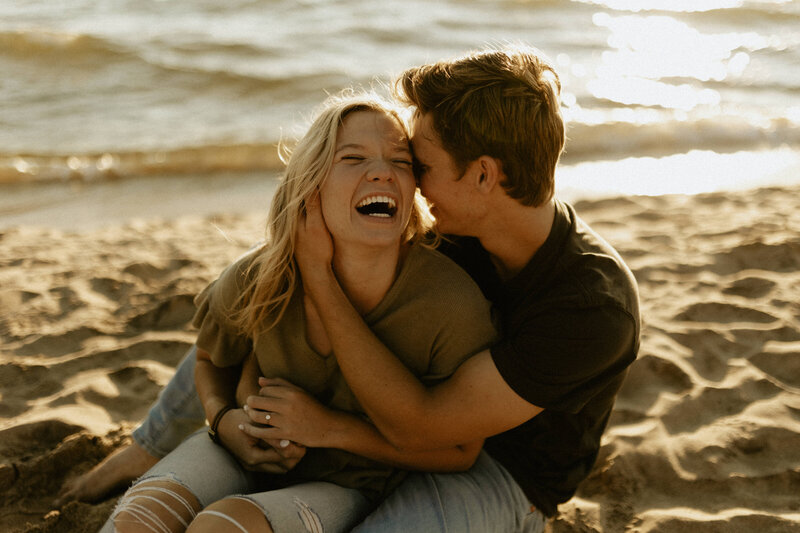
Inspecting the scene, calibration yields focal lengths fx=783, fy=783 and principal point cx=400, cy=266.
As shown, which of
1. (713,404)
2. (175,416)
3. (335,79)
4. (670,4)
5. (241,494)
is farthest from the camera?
(670,4)

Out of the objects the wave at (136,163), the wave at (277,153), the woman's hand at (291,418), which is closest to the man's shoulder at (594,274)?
the woman's hand at (291,418)

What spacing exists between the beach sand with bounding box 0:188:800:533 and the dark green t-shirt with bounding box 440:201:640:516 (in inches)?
23.7

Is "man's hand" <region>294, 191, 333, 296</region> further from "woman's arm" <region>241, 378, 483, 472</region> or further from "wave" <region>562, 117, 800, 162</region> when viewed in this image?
"wave" <region>562, 117, 800, 162</region>

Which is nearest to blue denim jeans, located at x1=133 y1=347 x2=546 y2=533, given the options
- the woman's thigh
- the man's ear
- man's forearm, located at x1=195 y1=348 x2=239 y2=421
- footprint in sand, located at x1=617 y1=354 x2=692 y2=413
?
the woman's thigh

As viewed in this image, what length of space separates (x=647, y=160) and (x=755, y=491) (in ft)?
17.0

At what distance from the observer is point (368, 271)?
9.27 ft

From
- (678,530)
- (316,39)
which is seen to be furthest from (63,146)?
(678,530)

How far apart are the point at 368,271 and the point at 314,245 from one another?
0.71 ft

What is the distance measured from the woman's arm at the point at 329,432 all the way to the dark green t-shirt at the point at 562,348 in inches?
10.4

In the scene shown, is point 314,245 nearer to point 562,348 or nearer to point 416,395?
point 416,395

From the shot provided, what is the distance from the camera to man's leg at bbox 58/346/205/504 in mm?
3387

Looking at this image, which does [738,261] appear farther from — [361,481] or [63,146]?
[63,146]

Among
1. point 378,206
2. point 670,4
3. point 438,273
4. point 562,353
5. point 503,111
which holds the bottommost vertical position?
point 562,353

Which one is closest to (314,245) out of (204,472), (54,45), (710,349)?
(204,472)
